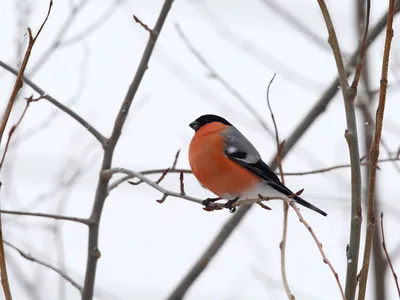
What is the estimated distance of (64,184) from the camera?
470 centimetres

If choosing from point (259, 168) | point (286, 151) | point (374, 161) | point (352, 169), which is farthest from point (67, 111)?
point (374, 161)

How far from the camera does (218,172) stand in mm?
2979

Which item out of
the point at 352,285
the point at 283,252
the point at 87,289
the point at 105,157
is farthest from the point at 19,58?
the point at 352,285

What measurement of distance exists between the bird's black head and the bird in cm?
42

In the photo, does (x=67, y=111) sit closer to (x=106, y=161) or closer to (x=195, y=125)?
(x=106, y=161)

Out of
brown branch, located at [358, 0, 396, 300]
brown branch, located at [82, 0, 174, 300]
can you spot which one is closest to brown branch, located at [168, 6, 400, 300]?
brown branch, located at [82, 0, 174, 300]

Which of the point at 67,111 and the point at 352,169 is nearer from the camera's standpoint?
the point at 352,169

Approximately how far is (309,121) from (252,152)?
0.33 meters

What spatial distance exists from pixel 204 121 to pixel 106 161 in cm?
116

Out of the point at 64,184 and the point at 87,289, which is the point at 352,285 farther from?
the point at 64,184

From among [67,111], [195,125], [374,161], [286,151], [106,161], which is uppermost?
[195,125]

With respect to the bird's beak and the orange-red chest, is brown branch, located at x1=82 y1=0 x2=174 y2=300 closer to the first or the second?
the orange-red chest

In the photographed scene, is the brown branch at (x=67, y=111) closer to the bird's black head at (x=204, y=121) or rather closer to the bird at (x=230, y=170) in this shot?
the bird at (x=230, y=170)

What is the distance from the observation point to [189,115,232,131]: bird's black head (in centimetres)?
366
